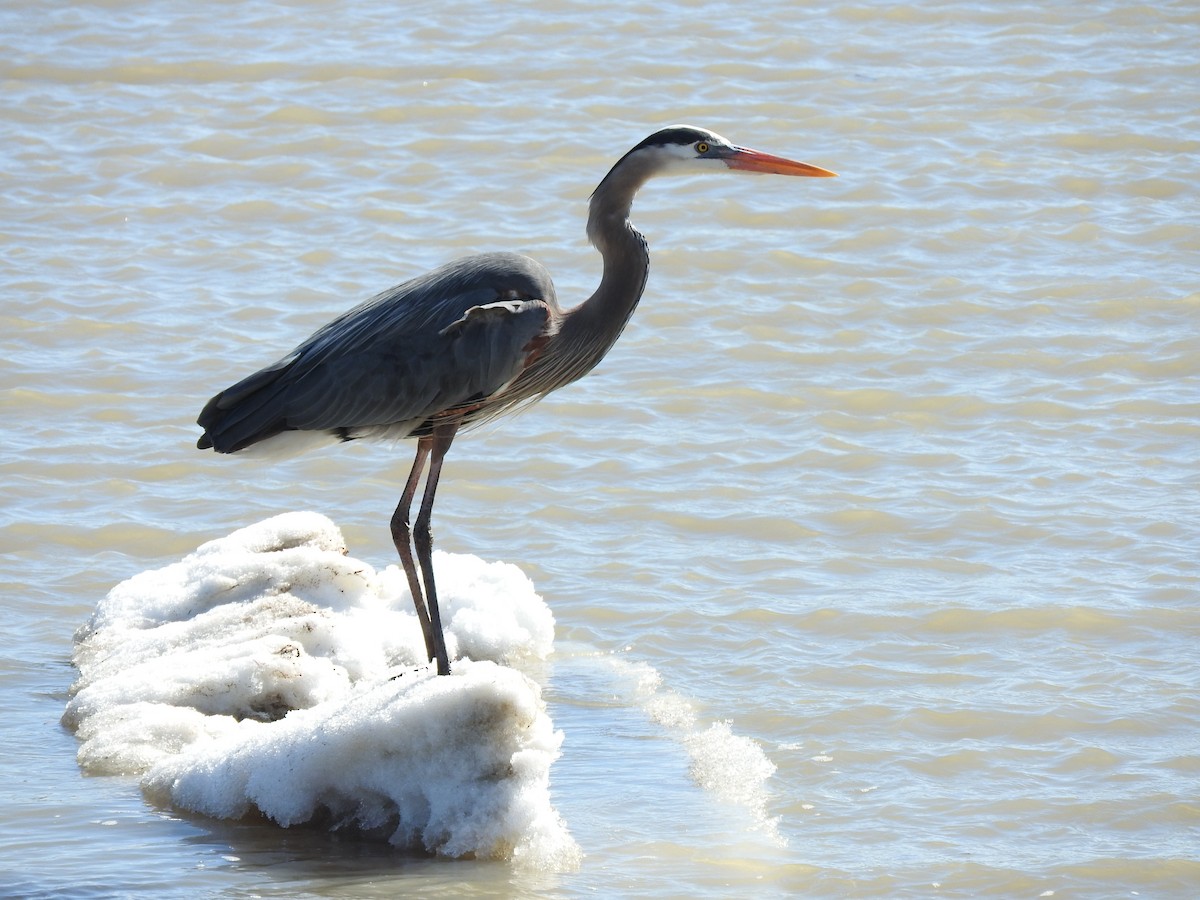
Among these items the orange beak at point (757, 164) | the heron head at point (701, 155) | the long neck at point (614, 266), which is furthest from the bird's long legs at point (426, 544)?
the orange beak at point (757, 164)

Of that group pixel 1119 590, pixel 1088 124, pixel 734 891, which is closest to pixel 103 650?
pixel 734 891

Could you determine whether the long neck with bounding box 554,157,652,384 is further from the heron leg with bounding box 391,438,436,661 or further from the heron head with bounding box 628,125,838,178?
the heron leg with bounding box 391,438,436,661

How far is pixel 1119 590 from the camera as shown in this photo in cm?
684

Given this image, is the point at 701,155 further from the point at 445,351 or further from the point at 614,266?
the point at 445,351

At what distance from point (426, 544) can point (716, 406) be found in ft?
10.6

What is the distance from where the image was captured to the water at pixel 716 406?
16.9 feet

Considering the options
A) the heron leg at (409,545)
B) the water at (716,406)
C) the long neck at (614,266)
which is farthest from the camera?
the long neck at (614,266)

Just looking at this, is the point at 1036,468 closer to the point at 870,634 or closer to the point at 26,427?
the point at 870,634

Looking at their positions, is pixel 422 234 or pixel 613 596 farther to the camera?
pixel 422 234

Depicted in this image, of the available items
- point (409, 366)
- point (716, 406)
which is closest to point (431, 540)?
point (409, 366)

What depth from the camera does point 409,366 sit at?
589 cm

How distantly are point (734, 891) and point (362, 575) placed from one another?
212 centimetres

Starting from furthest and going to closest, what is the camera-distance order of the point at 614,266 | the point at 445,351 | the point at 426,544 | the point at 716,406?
the point at 716,406 < the point at 614,266 < the point at 426,544 < the point at 445,351

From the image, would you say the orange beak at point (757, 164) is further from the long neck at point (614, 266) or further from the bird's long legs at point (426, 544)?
the bird's long legs at point (426, 544)
